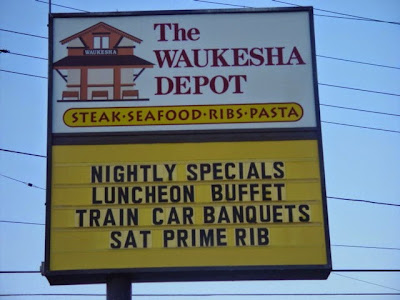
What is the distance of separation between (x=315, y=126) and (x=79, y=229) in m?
3.04

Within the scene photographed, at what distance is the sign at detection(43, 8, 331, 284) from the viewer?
1084 centimetres

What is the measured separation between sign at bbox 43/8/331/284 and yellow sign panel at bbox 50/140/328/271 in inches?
0.5

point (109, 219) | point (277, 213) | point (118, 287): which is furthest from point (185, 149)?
point (118, 287)

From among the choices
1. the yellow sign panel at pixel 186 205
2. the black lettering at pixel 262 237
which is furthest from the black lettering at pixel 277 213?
the black lettering at pixel 262 237

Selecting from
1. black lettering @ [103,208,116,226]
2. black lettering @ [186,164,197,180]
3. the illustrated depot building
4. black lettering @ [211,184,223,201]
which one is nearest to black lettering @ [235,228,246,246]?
black lettering @ [211,184,223,201]

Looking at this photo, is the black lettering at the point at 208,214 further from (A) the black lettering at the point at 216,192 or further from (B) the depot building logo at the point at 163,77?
(B) the depot building logo at the point at 163,77

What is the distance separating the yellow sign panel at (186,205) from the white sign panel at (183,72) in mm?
366

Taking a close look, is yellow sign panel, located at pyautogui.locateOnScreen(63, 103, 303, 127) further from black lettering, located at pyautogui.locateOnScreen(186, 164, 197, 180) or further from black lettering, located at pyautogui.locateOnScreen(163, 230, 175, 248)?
black lettering, located at pyautogui.locateOnScreen(163, 230, 175, 248)

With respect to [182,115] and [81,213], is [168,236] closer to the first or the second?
[81,213]

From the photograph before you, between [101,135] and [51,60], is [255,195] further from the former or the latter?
[51,60]

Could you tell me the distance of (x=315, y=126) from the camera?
11461 millimetres

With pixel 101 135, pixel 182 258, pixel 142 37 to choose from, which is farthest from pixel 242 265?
pixel 142 37

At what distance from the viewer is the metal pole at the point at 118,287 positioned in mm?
10961

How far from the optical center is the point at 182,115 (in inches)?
454
